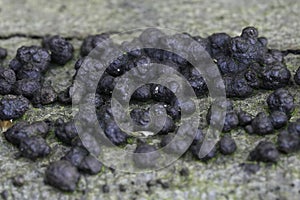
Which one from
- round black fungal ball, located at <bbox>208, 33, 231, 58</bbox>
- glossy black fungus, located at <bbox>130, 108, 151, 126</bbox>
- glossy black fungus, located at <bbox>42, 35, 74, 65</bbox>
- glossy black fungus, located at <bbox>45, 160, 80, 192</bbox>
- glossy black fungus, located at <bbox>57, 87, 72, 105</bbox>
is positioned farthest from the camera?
glossy black fungus, located at <bbox>42, 35, 74, 65</bbox>

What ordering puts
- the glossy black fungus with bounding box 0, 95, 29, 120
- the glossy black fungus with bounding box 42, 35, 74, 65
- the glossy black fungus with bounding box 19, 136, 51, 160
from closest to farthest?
the glossy black fungus with bounding box 19, 136, 51, 160, the glossy black fungus with bounding box 0, 95, 29, 120, the glossy black fungus with bounding box 42, 35, 74, 65

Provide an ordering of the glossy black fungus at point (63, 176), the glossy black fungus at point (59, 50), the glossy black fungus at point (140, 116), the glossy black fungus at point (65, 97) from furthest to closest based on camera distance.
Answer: the glossy black fungus at point (59, 50), the glossy black fungus at point (65, 97), the glossy black fungus at point (140, 116), the glossy black fungus at point (63, 176)

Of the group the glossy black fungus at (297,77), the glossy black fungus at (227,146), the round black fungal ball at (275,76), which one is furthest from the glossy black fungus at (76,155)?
the glossy black fungus at (297,77)

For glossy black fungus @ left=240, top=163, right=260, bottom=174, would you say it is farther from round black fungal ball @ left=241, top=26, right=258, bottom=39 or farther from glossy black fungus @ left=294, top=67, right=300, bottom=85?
round black fungal ball @ left=241, top=26, right=258, bottom=39

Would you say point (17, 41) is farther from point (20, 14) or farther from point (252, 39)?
point (252, 39)

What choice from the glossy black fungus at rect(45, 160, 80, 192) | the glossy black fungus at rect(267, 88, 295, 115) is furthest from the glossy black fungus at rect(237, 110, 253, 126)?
the glossy black fungus at rect(45, 160, 80, 192)

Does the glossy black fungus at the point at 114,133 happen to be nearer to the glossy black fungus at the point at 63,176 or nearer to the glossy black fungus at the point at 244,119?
the glossy black fungus at the point at 63,176
